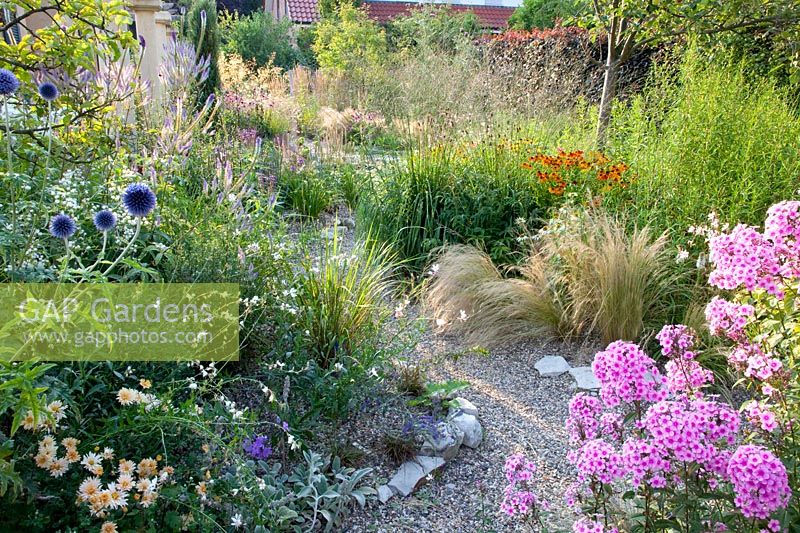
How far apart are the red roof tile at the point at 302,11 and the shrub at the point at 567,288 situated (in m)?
25.0

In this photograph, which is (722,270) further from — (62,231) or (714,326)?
(62,231)

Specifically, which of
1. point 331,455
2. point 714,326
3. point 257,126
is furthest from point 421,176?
point 257,126

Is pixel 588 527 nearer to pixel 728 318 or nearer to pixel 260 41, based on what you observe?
pixel 728 318

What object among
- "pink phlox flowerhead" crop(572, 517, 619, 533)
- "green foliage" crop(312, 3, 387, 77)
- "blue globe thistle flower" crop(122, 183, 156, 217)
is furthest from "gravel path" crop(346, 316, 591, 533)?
"green foliage" crop(312, 3, 387, 77)

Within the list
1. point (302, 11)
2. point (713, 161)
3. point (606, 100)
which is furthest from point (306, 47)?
point (713, 161)

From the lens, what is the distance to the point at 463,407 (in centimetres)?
282

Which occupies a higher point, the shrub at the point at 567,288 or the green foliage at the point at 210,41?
the green foliage at the point at 210,41

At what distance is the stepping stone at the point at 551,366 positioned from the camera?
10.9ft

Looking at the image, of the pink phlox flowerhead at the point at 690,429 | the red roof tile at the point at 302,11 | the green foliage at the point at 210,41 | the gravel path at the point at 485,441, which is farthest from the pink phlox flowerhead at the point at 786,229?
the red roof tile at the point at 302,11

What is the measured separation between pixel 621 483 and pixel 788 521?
109 cm

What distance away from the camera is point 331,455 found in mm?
2318

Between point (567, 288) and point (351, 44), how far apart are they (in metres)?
12.7

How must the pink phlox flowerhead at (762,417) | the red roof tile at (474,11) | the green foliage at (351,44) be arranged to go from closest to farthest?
1. the pink phlox flowerhead at (762,417)
2. the green foliage at (351,44)
3. the red roof tile at (474,11)

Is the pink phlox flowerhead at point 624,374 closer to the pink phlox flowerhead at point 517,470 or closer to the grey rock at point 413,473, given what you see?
the pink phlox flowerhead at point 517,470
